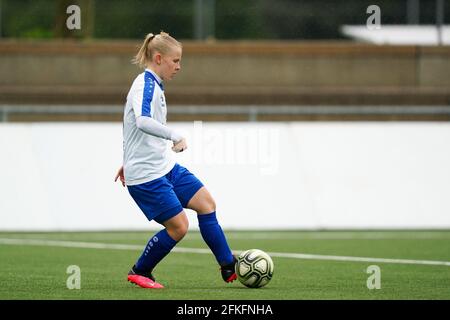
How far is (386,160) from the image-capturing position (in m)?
16.7

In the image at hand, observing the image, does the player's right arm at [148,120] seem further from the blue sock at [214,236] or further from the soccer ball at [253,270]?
the soccer ball at [253,270]

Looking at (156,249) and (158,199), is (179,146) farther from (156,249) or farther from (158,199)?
(156,249)

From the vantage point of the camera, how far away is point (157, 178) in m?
9.72

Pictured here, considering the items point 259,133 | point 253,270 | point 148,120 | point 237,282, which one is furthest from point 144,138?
point 259,133

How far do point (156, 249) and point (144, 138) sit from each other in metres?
0.83

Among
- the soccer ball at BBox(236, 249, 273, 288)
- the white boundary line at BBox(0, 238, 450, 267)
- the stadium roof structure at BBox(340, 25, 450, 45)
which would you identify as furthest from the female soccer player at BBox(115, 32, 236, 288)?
the stadium roof structure at BBox(340, 25, 450, 45)

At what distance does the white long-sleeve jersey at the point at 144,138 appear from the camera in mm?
9641

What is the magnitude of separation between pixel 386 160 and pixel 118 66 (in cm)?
626

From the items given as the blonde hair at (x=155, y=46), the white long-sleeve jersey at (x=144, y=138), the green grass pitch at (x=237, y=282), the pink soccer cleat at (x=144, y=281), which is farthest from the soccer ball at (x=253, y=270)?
the blonde hair at (x=155, y=46)

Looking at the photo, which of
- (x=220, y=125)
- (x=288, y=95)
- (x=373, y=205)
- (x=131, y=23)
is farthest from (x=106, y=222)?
(x=131, y=23)

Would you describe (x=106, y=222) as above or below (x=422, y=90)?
below

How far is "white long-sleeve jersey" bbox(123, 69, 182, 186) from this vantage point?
9.64m

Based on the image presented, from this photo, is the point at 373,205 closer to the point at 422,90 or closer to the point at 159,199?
the point at 422,90

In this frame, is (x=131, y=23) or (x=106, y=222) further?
(x=131, y=23)
